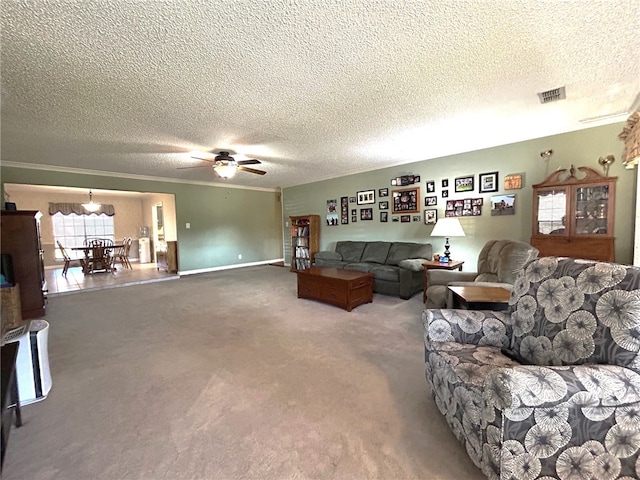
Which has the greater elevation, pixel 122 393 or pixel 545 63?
pixel 545 63

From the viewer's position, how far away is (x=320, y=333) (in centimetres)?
286

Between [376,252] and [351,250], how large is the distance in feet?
2.11

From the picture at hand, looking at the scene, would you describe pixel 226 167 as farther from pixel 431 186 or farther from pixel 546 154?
pixel 546 154

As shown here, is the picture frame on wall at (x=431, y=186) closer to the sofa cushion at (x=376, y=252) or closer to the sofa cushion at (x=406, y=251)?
the sofa cushion at (x=406, y=251)

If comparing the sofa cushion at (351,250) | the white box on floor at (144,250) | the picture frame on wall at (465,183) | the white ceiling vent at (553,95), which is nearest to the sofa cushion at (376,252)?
the sofa cushion at (351,250)

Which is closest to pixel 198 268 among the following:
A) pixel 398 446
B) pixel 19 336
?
pixel 19 336

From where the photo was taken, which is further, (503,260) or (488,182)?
(488,182)

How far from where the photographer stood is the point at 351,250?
5.65m

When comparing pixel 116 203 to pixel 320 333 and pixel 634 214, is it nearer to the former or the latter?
pixel 320 333

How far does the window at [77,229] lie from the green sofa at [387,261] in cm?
788

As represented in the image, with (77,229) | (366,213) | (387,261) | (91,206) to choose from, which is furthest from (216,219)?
(77,229)

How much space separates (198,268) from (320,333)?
5.03 m

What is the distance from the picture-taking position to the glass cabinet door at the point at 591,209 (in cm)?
315

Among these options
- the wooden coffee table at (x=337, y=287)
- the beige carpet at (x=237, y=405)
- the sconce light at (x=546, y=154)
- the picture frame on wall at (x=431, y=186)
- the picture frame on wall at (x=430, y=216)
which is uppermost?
the sconce light at (x=546, y=154)
